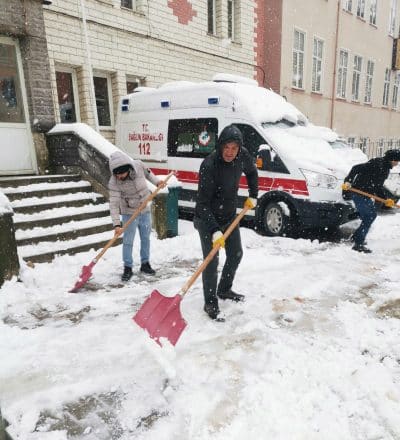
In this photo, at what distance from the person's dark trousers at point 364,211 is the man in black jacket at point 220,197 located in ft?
8.91

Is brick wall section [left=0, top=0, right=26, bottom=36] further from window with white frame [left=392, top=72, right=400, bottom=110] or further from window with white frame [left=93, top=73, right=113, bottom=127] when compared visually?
window with white frame [left=392, top=72, right=400, bottom=110]

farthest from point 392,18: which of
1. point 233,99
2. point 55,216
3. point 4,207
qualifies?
point 4,207

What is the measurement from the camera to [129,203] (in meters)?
4.52

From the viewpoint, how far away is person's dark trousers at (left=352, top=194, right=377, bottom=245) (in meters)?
5.59

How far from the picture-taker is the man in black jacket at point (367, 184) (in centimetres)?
553

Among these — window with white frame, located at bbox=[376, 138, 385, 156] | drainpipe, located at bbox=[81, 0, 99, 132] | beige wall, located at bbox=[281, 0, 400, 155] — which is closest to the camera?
drainpipe, located at bbox=[81, 0, 99, 132]

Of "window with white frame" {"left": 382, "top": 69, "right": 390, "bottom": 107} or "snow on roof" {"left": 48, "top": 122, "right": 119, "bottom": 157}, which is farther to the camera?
"window with white frame" {"left": 382, "top": 69, "right": 390, "bottom": 107}

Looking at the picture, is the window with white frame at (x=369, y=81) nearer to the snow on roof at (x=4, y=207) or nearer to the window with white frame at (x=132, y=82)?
the window with white frame at (x=132, y=82)

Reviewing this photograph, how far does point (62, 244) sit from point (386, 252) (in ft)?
16.6

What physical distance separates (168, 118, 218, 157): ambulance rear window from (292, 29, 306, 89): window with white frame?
30.8ft

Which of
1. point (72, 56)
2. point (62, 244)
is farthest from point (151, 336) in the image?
point (72, 56)

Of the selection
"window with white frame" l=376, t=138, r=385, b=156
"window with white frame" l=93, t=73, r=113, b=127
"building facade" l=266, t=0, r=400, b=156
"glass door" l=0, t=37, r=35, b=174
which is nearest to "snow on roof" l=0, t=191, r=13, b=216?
"glass door" l=0, t=37, r=35, b=174

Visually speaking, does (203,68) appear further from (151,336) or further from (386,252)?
(151,336)

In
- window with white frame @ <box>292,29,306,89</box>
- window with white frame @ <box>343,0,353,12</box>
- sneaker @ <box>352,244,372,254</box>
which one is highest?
window with white frame @ <box>343,0,353,12</box>
